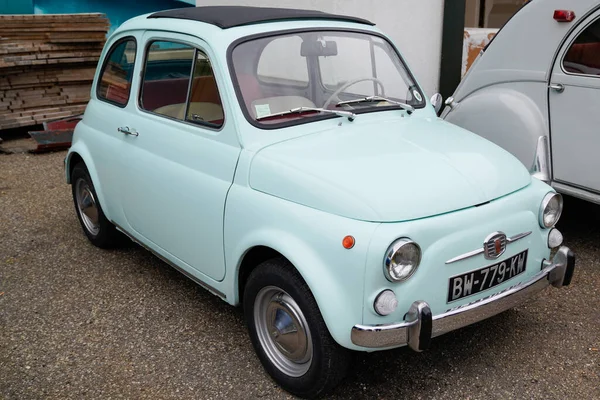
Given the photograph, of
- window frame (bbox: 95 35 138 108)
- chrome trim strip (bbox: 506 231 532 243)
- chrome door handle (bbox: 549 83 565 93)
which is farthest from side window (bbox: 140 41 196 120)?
chrome door handle (bbox: 549 83 565 93)

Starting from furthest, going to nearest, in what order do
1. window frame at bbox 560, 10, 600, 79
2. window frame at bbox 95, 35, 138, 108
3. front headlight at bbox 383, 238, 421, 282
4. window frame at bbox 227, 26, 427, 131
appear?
window frame at bbox 560, 10, 600, 79, window frame at bbox 95, 35, 138, 108, window frame at bbox 227, 26, 427, 131, front headlight at bbox 383, 238, 421, 282

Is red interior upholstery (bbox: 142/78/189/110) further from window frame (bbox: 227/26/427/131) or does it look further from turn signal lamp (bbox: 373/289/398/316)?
turn signal lamp (bbox: 373/289/398/316)

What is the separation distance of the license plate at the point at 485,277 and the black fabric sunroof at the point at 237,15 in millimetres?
1809

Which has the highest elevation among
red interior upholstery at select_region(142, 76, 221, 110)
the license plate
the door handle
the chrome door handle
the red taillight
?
the red taillight

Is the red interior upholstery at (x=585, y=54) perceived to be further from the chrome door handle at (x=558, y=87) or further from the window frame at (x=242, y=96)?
the window frame at (x=242, y=96)

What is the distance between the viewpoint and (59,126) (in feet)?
26.2

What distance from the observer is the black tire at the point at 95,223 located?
4512 mm

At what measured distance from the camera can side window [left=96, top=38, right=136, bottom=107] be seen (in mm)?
4090

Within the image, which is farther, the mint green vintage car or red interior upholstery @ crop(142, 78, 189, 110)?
red interior upholstery @ crop(142, 78, 189, 110)

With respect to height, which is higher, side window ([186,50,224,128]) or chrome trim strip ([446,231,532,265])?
side window ([186,50,224,128])

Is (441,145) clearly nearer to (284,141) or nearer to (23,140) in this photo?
(284,141)

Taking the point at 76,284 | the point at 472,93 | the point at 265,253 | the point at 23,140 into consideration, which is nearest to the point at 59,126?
the point at 23,140

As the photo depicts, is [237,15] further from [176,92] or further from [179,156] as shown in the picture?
[179,156]

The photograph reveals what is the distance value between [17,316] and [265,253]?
1777 mm
